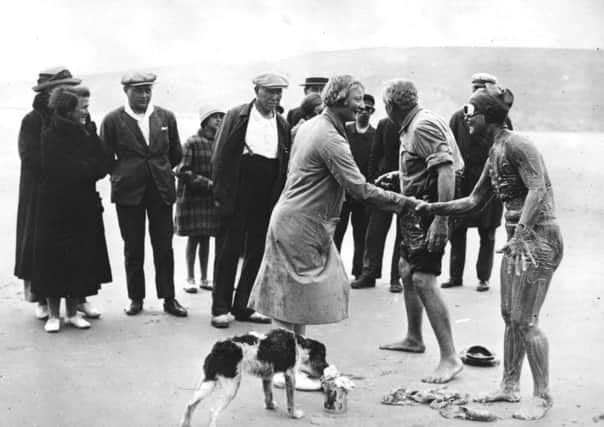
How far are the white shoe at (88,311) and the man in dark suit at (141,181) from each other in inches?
10.7

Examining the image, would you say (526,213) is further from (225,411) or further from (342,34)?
(342,34)

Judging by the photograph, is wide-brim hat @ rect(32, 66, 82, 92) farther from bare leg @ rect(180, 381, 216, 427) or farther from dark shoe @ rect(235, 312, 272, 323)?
bare leg @ rect(180, 381, 216, 427)

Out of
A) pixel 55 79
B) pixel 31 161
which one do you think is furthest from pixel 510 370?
pixel 55 79

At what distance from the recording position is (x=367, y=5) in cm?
1431

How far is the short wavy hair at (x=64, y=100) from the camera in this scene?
717 centimetres

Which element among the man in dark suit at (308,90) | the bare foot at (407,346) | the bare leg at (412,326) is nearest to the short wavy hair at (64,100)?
the man in dark suit at (308,90)

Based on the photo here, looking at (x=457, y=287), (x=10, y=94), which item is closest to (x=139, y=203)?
(x=457, y=287)

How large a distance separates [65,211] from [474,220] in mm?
4011

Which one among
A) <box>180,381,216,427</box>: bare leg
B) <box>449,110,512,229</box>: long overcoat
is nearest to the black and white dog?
<box>180,381,216,427</box>: bare leg

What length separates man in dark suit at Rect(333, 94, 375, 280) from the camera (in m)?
9.29

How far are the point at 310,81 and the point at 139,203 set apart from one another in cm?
285

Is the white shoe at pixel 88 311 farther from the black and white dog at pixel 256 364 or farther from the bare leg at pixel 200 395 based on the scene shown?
the bare leg at pixel 200 395

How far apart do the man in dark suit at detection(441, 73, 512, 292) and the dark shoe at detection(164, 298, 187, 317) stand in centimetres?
274

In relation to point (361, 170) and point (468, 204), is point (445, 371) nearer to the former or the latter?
point (468, 204)
